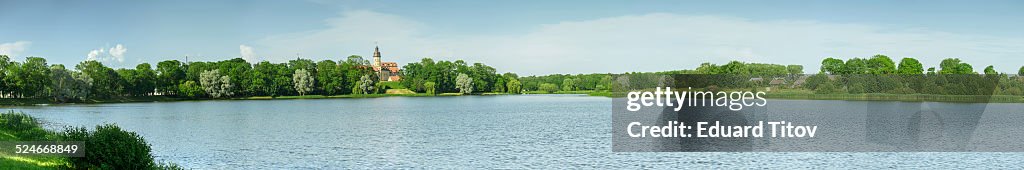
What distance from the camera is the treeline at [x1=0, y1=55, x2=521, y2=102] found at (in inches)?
3752

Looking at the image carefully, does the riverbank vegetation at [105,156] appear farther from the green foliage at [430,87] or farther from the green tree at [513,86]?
Result: the green tree at [513,86]

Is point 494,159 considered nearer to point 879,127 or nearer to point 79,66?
point 879,127

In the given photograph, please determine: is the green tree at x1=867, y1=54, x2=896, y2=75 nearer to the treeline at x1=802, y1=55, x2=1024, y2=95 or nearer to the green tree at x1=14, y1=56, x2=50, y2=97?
the treeline at x1=802, y1=55, x2=1024, y2=95

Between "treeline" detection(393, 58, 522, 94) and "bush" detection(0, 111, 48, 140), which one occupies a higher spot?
"treeline" detection(393, 58, 522, 94)

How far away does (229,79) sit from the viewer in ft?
395

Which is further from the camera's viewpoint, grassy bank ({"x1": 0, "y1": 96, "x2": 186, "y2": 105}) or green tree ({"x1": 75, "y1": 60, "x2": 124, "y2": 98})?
green tree ({"x1": 75, "y1": 60, "x2": 124, "y2": 98})

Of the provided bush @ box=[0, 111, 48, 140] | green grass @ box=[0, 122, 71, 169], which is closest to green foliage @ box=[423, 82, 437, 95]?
bush @ box=[0, 111, 48, 140]

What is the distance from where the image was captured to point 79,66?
10412 cm

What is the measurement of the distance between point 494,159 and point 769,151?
1061 cm

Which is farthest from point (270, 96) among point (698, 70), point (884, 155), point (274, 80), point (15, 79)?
point (884, 155)

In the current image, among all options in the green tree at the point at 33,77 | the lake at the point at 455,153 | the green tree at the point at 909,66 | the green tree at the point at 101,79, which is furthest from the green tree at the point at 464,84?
the lake at the point at 455,153

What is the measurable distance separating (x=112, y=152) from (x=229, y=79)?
356ft

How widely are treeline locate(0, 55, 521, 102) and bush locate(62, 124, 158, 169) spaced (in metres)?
86.0

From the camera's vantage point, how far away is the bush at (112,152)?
17.5 m
